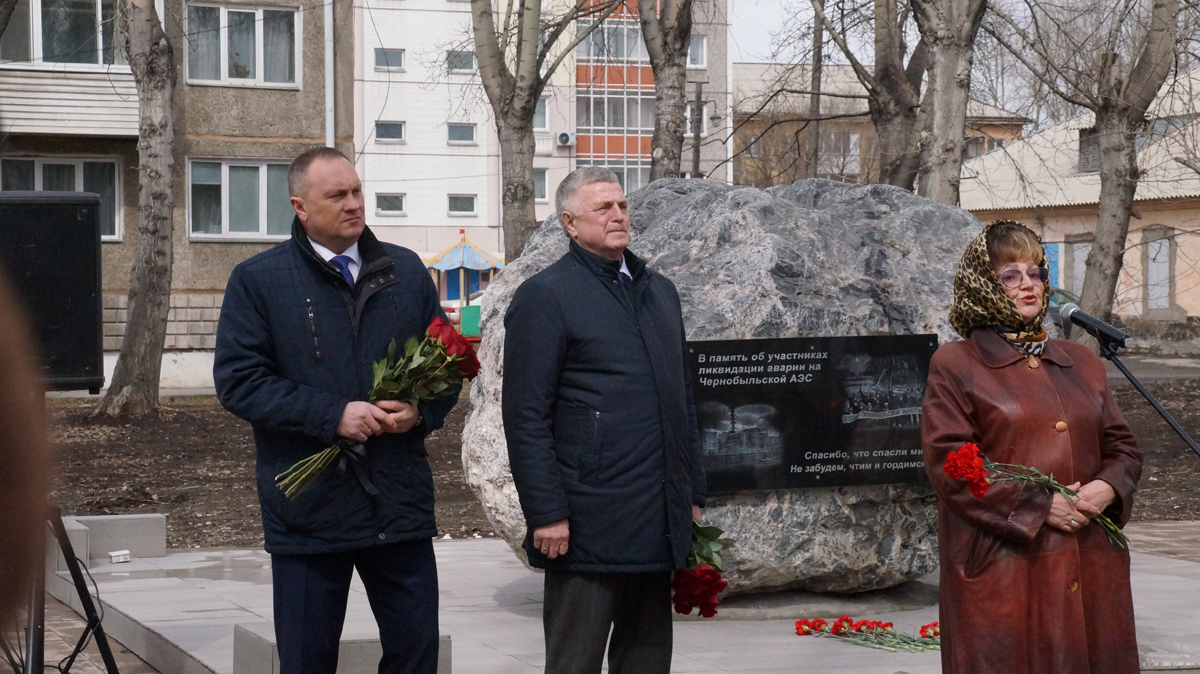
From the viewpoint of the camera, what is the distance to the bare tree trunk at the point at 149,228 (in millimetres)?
16156

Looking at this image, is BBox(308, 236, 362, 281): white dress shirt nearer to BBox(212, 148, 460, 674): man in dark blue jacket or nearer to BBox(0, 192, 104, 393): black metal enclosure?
BBox(212, 148, 460, 674): man in dark blue jacket

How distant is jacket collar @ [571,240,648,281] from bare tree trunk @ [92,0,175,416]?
13.2 meters

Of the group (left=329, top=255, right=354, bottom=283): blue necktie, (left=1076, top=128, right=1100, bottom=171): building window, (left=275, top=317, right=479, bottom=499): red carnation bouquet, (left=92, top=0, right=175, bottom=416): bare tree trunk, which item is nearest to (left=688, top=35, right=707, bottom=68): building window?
(left=1076, top=128, right=1100, bottom=171): building window

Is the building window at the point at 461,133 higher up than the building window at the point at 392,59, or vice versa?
the building window at the point at 392,59

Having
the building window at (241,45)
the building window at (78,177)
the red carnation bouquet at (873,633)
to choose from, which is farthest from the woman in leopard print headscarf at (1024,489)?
the building window at (241,45)

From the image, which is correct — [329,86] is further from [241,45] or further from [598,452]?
[598,452]

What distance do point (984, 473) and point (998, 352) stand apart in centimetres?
41

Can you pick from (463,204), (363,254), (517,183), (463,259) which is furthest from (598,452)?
(463,204)

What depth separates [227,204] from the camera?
25.4 metres

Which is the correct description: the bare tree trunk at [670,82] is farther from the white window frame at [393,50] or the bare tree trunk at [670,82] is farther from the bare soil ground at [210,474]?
the white window frame at [393,50]

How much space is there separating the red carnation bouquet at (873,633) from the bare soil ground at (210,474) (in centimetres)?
424

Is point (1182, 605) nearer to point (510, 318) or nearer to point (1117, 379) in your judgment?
point (510, 318)

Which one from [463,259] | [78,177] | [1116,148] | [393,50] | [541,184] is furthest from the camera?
[541,184]

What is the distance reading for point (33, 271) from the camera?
5.62 meters
